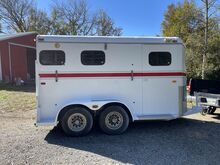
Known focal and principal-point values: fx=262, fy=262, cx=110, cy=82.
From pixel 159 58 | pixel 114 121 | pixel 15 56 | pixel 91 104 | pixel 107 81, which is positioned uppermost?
pixel 15 56

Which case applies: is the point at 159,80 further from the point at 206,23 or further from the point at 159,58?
the point at 206,23

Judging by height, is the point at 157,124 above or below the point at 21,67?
below

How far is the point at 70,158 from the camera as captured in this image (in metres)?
5.27

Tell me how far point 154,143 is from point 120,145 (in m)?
0.81

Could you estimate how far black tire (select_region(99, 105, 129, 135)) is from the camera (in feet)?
22.3

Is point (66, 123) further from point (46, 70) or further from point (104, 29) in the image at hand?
point (104, 29)

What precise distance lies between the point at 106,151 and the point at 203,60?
12.5m

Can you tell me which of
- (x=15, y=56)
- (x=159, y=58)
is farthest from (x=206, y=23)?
(x=15, y=56)

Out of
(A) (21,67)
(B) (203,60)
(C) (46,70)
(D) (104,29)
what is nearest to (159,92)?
(C) (46,70)

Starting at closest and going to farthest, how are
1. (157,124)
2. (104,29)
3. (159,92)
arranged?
(159,92), (157,124), (104,29)

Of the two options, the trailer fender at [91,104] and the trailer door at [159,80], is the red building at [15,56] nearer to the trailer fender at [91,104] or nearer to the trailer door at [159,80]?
the trailer fender at [91,104]

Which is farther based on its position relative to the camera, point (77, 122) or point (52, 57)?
point (77, 122)

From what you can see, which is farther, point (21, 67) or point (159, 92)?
point (21, 67)

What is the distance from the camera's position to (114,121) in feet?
22.5
